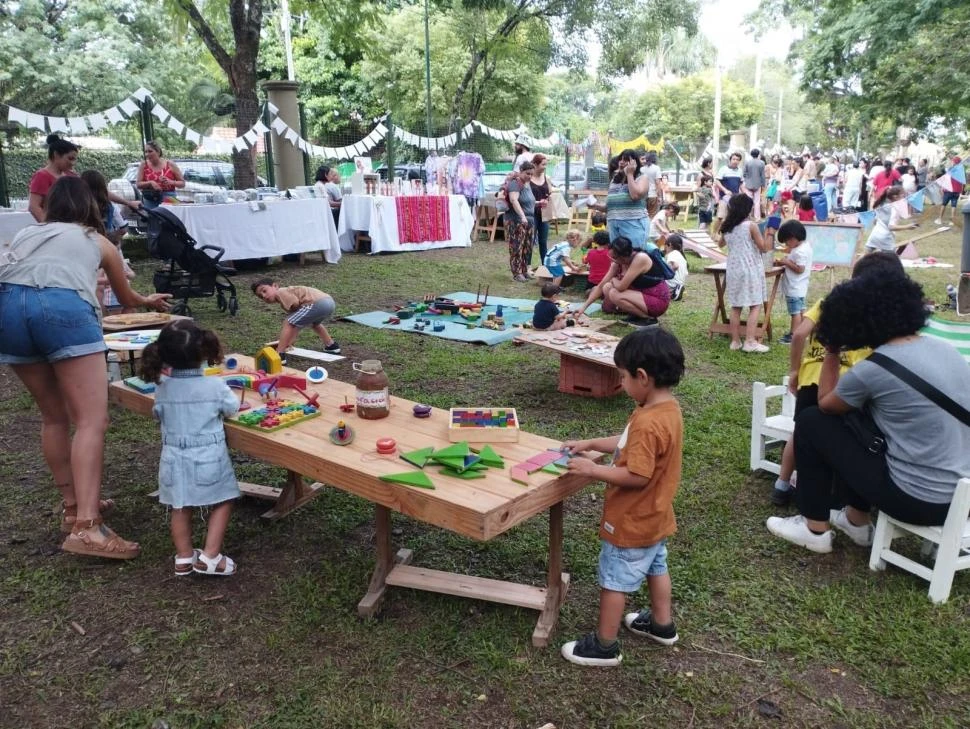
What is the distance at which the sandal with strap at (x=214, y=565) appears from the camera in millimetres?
3109

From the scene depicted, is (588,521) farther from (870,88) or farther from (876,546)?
(870,88)

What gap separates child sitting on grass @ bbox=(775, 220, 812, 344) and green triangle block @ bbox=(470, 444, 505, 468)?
4.53m

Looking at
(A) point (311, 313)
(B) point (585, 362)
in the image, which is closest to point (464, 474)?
(B) point (585, 362)

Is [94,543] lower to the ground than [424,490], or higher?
lower

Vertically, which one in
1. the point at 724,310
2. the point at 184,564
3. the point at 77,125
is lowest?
the point at 184,564

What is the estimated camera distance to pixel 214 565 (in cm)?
312

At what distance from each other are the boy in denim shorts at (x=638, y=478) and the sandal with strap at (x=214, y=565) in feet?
4.88

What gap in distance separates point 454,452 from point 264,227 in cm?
851

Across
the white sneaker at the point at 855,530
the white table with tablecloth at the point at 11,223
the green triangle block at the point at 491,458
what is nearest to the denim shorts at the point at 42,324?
the green triangle block at the point at 491,458

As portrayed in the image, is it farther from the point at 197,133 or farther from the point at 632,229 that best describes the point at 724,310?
the point at 197,133

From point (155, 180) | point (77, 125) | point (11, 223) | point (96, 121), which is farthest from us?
point (96, 121)

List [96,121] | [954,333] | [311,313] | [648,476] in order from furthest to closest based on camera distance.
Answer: [96,121], [311,313], [954,333], [648,476]

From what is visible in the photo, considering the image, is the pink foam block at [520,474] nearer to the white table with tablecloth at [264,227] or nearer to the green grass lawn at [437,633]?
the green grass lawn at [437,633]

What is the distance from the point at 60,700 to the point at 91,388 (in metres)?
1.26
